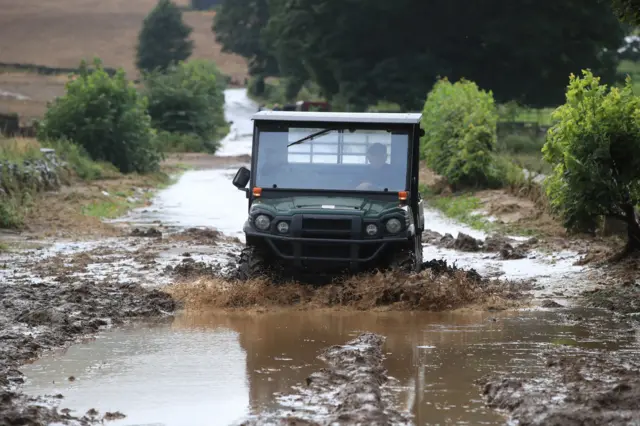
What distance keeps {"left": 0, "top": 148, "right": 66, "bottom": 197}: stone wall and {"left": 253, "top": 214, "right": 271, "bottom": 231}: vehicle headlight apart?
11.2m

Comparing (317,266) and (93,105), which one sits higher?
(93,105)

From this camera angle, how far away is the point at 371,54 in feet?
192

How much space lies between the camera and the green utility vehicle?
44.2 feet

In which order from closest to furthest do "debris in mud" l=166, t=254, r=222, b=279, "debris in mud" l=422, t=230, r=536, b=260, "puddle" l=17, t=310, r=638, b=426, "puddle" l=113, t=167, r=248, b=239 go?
1. "puddle" l=17, t=310, r=638, b=426
2. "debris in mud" l=166, t=254, r=222, b=279
3. "debris in mud" l=422, t=230, r=536, b=260
4. "puddle" l=113, t=167, r=248, b=239

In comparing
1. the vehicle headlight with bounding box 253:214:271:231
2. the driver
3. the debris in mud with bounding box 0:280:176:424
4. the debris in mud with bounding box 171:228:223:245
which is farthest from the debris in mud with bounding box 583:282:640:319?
the debris in mud with bounding box 171:228:223:245

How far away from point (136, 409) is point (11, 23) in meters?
154

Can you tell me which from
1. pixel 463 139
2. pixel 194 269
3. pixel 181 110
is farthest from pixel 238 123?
pixel 194 269

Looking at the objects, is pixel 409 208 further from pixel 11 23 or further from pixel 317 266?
pixel 11 23

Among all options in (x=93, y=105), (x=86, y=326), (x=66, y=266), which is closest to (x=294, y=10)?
(x=93, y=105)

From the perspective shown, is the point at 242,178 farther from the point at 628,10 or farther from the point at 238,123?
the point at 238,123

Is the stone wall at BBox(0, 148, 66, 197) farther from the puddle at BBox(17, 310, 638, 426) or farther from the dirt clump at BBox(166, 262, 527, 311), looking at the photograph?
the puddle at BBox(17, 310, 638, 426)

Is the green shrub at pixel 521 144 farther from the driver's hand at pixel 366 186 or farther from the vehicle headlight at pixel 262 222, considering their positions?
the vehicle headlight at pixel 262 222

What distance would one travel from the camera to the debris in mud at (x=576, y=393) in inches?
314

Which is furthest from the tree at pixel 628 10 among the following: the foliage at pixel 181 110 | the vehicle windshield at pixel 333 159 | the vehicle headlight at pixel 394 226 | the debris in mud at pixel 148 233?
the foliage at pixel 181 110
